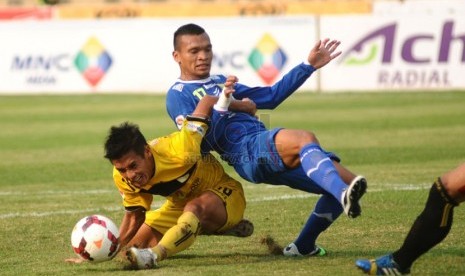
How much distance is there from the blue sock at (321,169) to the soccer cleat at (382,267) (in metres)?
0.53

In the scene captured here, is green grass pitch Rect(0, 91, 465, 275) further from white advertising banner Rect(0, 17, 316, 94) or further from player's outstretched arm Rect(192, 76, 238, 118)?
white advertising banner Rect(0, 17, 316, 94)

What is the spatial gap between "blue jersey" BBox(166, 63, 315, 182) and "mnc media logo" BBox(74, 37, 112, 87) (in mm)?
22100

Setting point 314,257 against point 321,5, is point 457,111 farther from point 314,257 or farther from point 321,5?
point 321,5

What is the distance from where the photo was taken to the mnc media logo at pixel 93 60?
102 feet

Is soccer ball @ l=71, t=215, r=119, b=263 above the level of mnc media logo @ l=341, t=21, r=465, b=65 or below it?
above

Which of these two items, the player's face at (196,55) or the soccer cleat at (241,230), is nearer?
the soccer cleat at (241,230)

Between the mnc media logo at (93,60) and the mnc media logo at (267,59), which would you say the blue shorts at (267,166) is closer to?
the mnc media logo at (267,59)

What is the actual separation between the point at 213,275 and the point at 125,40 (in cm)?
2379

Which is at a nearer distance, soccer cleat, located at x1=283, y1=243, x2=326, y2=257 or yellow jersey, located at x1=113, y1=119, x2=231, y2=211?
yellow jersey, located at x1=113, y1=119, x2=231, y2=211

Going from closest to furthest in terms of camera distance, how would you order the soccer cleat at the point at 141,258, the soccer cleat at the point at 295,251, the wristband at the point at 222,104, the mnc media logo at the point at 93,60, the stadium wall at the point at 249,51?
1. the soccer cleat at the point at 141,258
2. the wristband at the point at 222,104
3. the soccer cleat at the point at 295,251
4. the stadium wall at the point at 249,51
5. the mnc media logo at the point at 93,60

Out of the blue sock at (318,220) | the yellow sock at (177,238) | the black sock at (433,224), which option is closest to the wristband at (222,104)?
the yellow sock at (177,238)

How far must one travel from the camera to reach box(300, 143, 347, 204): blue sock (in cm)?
766

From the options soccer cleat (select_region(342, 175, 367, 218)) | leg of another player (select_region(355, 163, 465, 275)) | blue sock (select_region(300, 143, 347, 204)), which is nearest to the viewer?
leg of another player (select_region(355, 163, 465, 275))

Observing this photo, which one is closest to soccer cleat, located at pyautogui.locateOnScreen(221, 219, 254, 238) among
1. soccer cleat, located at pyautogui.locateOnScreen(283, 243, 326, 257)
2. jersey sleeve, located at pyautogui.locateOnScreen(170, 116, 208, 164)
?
soccer cleat, located at pyautogui.locateOnScreen(283, 243, 326, 257)
